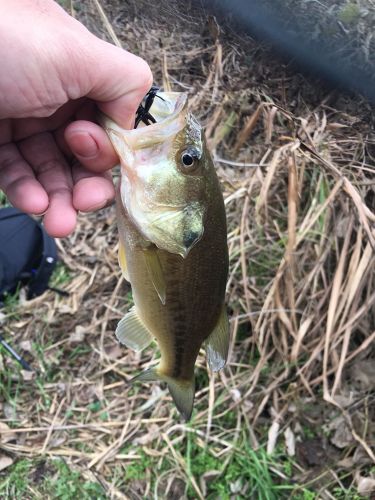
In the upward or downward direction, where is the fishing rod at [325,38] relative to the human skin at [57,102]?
upward

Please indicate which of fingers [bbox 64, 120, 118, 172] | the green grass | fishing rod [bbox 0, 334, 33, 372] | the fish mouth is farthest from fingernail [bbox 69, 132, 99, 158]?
the green grass

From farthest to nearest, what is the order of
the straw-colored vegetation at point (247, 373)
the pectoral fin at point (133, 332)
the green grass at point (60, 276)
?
the green grass at point (60, 276) < the straw-colored vegetation at point (247, 373) < the pectoral fin at point (133, 332)

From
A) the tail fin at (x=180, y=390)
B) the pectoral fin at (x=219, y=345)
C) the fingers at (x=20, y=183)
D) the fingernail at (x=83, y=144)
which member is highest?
the fingernail at (x=83, y=144)

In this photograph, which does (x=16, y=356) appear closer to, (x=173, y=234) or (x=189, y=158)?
(x=173, y=234)

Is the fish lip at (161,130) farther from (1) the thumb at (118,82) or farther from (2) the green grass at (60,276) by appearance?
(2) the green grass at (60,276)

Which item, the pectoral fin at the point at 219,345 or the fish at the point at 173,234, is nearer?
the fish at the point at 173,234

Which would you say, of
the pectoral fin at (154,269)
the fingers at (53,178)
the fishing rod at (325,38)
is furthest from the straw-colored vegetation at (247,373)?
the fishing rod at (325,38)
